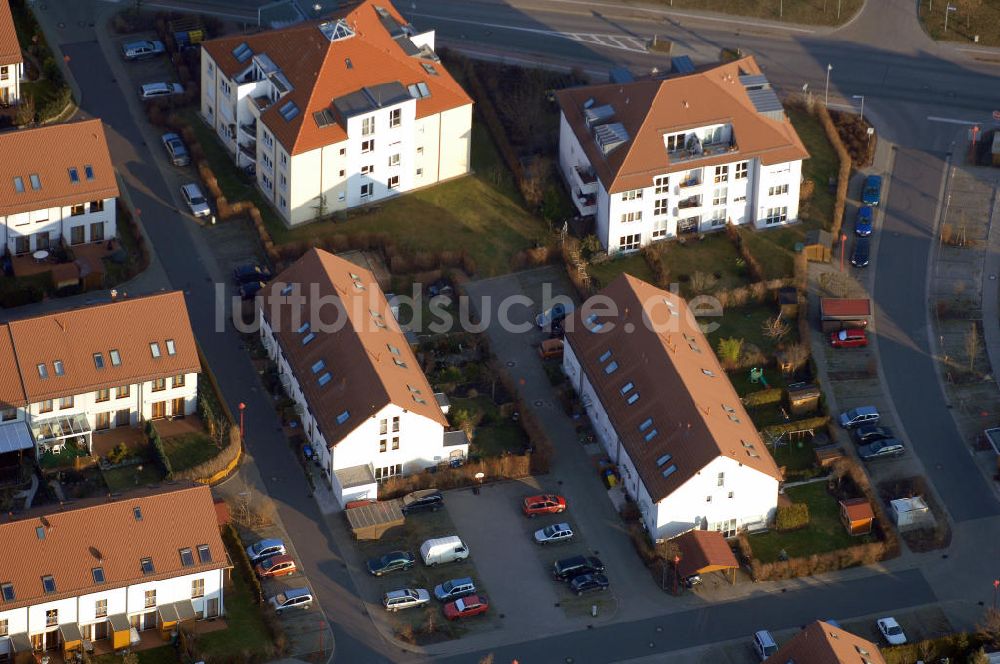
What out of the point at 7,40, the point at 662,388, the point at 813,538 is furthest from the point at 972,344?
the point at 7,40

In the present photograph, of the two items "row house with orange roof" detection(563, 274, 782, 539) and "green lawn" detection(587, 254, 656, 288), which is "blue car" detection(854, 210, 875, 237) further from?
"row house with orange roof" detection(563, 274, 782, 539)

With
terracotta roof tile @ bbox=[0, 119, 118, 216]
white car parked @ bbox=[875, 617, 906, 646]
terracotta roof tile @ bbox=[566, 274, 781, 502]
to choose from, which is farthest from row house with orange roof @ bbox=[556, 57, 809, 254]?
white car parked @ bbox=[875, 617, 906, 646]

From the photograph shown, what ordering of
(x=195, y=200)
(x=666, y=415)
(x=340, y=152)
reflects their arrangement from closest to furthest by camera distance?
(x=666, y=415) → (x=340, y=152) → (x=195, y=200)

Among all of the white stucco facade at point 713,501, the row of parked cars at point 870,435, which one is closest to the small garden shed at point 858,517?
the white stucco facade at point 713,501

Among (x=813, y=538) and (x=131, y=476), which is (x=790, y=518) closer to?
(x=813, y=538)

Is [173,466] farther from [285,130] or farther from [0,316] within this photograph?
[285,130]

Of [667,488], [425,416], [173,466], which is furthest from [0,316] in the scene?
[667,488]

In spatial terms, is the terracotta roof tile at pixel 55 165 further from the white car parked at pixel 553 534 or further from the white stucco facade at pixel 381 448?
the white car parked at pixel 553 534
